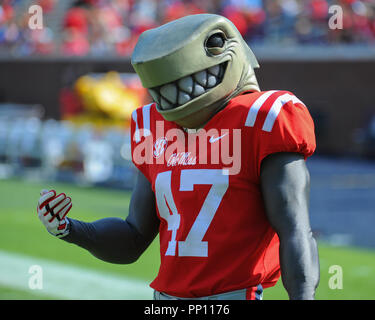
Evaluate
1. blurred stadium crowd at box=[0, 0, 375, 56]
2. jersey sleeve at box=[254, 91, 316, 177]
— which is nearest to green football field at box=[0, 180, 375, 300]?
jersey sleeve at box=[254, 91, 316, 177]

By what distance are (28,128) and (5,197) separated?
3.39 metres

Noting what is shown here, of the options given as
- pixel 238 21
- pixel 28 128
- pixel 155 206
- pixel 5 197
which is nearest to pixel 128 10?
pixel 238 21

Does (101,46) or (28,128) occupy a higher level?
(101,46)

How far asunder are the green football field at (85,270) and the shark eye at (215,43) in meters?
3.40

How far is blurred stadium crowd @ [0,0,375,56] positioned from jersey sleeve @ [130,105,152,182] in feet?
38.9

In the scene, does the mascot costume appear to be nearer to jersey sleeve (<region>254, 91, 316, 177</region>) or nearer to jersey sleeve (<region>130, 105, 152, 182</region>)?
jersey sleeve (<region>254, 91, 316, 177</region>)

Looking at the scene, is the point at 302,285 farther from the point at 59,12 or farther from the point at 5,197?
the point at 59,12

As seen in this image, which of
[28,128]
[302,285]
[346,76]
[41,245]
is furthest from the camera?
[346,76]

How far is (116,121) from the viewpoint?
43.5 feet

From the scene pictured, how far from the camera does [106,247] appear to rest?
231 centimetres

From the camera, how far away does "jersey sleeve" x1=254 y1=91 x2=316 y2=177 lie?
192 cm

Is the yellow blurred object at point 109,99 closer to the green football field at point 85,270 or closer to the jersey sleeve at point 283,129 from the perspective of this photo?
the green football field at point 85,270

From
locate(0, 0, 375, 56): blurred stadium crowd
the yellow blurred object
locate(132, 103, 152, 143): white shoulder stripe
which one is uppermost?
locate(0, 0, 375, 56): blurred stadium crowd

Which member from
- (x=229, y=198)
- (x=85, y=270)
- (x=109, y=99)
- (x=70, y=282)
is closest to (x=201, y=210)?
(x=229, y=198)
